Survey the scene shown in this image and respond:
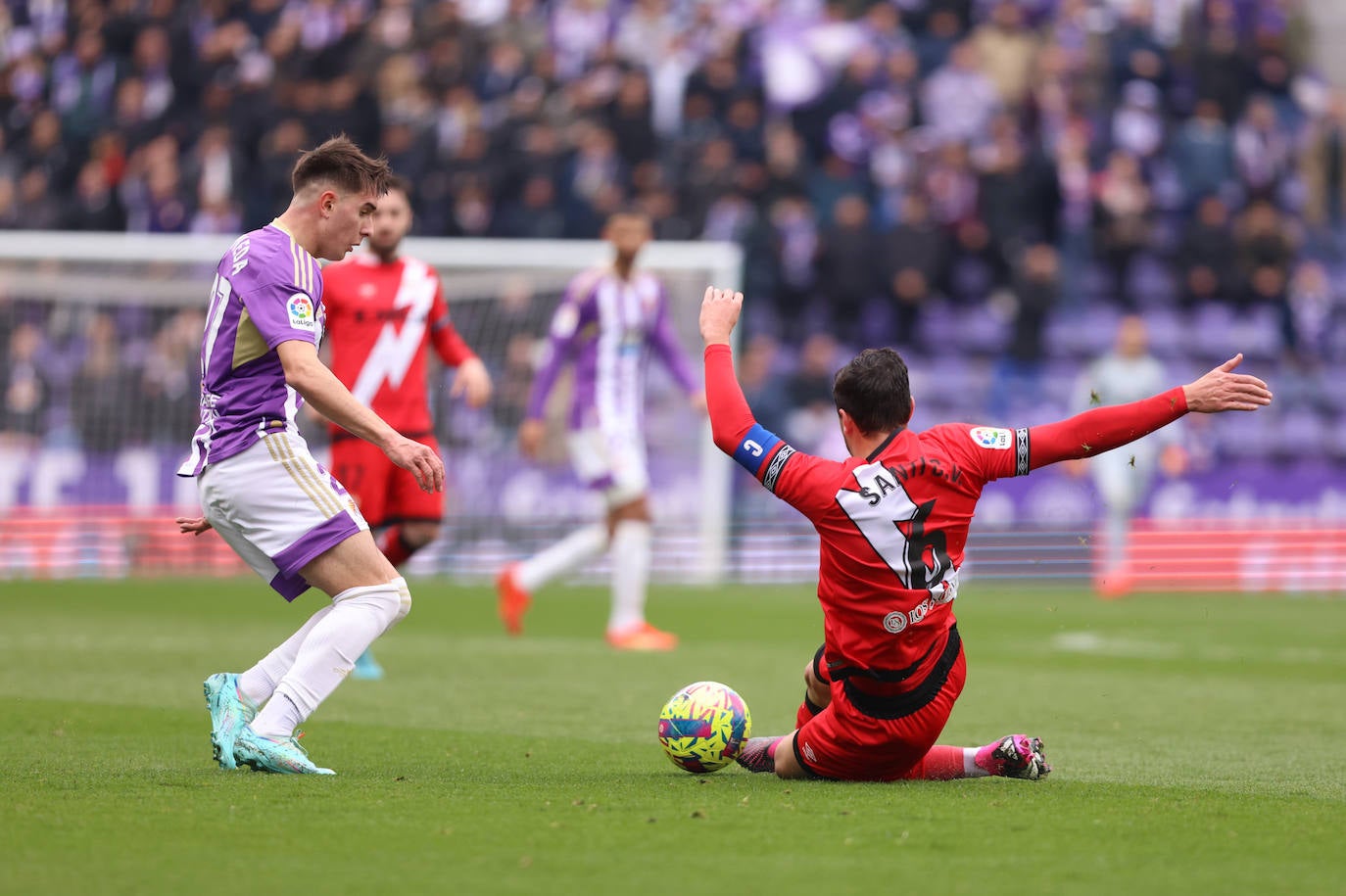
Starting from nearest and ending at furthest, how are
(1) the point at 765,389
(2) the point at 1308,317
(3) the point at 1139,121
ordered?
1. (1) the point at 765,389
2. (2) the point at 1308,317
3. (3) the point at 1139,121

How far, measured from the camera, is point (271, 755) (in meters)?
5.57

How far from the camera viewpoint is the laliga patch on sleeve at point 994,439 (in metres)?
5.44

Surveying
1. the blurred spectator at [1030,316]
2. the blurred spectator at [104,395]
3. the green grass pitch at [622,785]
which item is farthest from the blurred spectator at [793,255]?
the green grass pitch at [622,785]

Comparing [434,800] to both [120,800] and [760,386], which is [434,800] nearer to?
[120,800]

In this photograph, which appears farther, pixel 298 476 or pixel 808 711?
pixel 808 711

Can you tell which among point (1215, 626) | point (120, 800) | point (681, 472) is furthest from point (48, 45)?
point (120, 800)

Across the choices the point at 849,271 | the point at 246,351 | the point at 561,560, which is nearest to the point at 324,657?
the point at 246,351

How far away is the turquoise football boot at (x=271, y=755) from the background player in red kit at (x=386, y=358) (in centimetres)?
365

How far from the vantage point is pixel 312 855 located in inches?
164

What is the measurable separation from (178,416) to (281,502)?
1162cm

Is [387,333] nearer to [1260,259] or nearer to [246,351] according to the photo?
[246,351]

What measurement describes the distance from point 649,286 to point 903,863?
25.2 feet

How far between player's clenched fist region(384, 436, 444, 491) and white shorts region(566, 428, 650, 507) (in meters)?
6.17

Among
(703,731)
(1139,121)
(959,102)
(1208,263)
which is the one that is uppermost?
(959,102)
